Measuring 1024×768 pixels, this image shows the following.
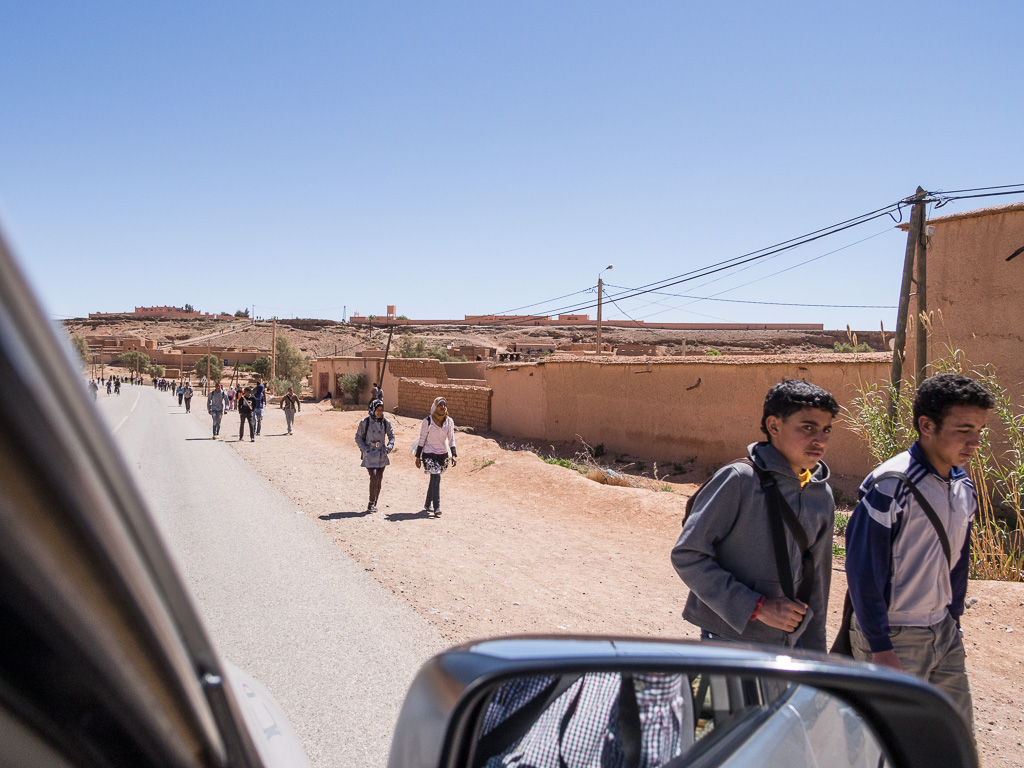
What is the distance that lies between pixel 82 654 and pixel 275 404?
46.3m

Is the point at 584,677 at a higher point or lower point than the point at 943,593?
higher

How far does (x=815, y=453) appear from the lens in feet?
9.30

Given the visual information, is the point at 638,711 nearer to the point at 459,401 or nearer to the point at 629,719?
the point at 629,719

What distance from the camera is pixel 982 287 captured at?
11977mm

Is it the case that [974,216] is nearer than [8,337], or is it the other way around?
[8,337]

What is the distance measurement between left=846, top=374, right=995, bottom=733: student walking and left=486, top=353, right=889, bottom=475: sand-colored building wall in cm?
1080

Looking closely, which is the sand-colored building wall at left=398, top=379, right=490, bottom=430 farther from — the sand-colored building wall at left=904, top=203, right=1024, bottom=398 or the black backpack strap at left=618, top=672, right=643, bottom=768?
the black backpack strap at left=618, top=672, right=643, bottom=768

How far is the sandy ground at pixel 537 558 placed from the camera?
5.76 m

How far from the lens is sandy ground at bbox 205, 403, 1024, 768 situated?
5762 mm

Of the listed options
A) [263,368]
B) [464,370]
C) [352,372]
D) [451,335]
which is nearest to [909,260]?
[464,370]

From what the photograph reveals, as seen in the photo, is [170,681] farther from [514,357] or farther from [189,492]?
[514,357]

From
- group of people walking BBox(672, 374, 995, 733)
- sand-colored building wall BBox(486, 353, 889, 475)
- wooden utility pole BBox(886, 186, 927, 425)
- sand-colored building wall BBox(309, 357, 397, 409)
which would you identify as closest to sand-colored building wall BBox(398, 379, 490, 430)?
sand-colored building wall BBox(486, 353, 889, 475)

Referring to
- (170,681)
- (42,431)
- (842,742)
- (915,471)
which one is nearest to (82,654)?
(170,681)

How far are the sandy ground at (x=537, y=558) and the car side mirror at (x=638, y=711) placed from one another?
11.2 ft
